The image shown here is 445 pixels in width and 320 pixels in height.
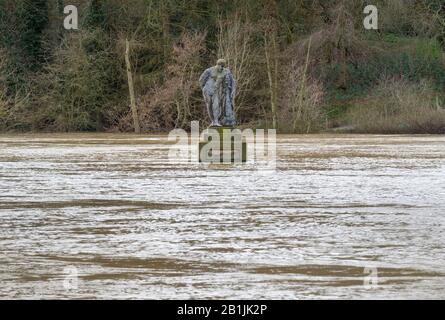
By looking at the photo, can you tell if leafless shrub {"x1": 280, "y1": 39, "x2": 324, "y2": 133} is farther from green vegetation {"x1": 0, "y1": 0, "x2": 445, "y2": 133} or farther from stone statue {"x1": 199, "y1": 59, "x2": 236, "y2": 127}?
stone statue {"x1": 199, "y1": 59, "x2": 236, "y2": 127}

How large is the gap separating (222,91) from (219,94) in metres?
0.13

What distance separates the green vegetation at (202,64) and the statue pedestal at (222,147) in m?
25.6

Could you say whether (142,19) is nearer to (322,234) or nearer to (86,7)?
(86,7)

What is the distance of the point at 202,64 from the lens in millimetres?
62469

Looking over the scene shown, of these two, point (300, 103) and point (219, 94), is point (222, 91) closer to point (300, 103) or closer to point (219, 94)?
point (219, 94)

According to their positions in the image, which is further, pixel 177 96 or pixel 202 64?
pixel 202 64

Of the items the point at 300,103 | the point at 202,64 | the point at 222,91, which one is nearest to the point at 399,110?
the point at 300,103

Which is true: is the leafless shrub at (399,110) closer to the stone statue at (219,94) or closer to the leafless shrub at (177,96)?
the leafless shrub at (177,96)

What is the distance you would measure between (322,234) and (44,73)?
48.9 meters

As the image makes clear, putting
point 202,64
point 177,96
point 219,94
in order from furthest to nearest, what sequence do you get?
point 202,64 < point 177,96 < point 219,94

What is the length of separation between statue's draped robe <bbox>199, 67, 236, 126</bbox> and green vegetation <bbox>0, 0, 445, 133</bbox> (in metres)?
24.6

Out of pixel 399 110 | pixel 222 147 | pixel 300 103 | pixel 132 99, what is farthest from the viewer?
pixel 132 99

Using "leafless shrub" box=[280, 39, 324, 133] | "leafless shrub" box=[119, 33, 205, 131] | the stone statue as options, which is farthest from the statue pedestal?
"leafless shrub" box=[119, 33, 205, 131]

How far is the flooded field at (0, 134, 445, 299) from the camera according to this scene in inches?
456
